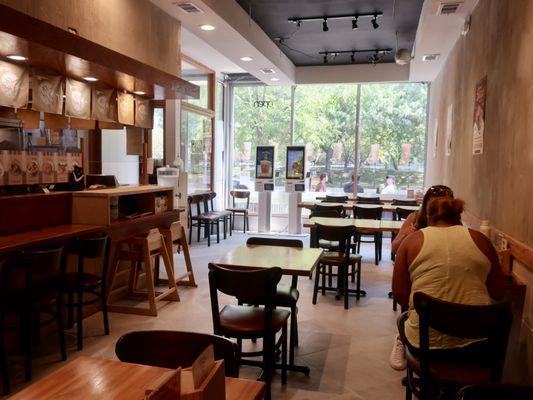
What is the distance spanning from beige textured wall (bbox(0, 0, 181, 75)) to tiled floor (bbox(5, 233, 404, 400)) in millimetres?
2522

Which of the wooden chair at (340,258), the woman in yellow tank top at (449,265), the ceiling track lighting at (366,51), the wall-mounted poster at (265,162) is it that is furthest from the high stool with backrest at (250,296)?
the wall-mounted poster at (265,162)

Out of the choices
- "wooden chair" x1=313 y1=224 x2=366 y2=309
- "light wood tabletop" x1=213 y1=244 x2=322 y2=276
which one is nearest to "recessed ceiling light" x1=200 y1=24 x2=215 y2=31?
"wooden chair" x1=313 y1=224 x2=366 y2=309

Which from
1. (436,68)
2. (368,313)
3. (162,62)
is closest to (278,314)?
(368,313)

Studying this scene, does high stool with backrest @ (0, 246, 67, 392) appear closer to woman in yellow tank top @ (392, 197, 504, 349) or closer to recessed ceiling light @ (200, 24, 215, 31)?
woman in yellow tank top @ (392, 197, 504, 349)

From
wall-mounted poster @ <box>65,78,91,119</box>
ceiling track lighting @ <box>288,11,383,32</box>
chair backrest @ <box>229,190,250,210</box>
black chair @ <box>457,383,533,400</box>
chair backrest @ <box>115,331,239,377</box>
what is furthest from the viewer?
chair backrest @ <box>229,190,250,210</box>

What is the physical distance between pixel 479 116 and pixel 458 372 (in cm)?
255

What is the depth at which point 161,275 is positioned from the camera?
5.77 metres

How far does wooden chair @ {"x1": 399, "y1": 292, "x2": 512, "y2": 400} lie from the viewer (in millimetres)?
1932

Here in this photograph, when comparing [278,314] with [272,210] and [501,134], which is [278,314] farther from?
[272,210]

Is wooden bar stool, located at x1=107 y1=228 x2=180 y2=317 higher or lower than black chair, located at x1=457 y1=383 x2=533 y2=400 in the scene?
lower

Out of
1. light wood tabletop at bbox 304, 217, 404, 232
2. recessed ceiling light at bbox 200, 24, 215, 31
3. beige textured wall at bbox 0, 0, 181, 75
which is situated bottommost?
light wood tabletop at bbox 304, 217, 404, 232

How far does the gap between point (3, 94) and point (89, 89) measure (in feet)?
3.31

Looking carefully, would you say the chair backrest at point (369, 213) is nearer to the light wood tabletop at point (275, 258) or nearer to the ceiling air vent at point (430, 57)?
the ceiling air vent at point (430, 57)

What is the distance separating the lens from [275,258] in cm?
324
